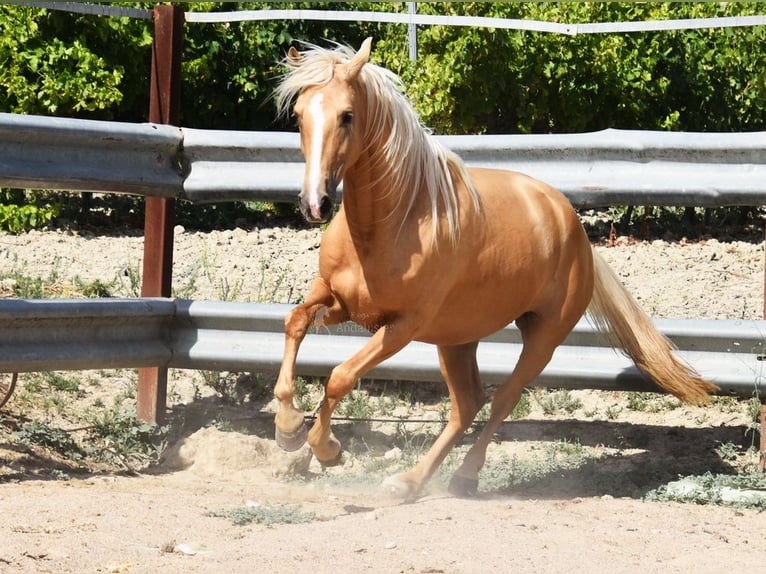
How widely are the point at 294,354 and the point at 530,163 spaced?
1.69 m

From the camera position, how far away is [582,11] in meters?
9.82

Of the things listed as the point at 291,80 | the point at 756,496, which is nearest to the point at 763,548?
the point at 756,496

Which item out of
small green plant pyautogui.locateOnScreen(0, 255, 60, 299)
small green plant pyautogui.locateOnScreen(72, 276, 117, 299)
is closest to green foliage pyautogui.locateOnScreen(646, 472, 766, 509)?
small green plant pyautogui.locateOnScreen(72, 276, 117, 299)

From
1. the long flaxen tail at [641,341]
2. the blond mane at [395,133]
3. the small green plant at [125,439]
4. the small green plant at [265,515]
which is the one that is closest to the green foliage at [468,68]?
the long flaxen tail at [641,341]

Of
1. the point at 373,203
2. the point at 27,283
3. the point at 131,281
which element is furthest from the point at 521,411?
the point at 27,283

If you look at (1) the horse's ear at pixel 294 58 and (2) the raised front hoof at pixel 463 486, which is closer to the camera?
(1) the horse's ear at pixel 294 58

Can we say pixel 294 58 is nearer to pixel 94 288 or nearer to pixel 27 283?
pixel 27 283

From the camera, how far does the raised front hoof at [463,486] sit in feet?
16.9

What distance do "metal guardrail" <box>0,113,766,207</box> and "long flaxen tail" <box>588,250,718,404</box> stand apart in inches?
18.4

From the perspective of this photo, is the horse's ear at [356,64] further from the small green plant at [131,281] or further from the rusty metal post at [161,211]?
the small green plant at [131,281]

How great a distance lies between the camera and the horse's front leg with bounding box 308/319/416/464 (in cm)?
474

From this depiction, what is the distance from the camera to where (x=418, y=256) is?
477 centimetres

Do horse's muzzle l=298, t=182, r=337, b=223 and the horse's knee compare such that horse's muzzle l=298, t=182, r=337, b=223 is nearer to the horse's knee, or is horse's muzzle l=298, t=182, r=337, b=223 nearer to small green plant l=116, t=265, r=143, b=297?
the horse's knee

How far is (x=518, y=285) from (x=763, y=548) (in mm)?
1573
